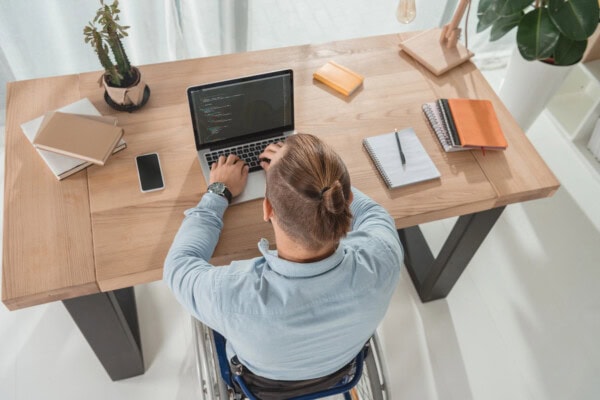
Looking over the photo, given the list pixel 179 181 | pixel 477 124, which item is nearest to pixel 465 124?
pixel 477 124

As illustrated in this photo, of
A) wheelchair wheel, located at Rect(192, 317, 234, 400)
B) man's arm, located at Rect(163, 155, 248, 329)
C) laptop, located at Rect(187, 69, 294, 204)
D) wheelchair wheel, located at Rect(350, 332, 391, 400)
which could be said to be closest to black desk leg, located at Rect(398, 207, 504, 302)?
wheelchair wheel, located at Rect(350, 332, 391, 400)

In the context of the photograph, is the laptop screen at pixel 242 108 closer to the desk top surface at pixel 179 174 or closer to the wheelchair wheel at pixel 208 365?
the desk top surface at pixel 179 174

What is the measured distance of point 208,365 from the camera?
1.37m

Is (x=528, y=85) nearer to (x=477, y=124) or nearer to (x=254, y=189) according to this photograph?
(x=477, y=124)

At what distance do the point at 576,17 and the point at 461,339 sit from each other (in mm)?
1270

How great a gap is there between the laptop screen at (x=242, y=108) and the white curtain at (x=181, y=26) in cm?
104

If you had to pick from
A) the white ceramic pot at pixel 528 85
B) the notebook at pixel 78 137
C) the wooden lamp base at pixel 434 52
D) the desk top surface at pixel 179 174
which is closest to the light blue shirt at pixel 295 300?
the desk top surface at pixel 179 174

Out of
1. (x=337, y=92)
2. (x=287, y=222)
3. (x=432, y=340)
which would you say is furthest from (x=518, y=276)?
(x=287, y=222)

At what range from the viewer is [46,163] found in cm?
155

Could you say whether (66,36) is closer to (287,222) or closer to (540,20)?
(287,222)

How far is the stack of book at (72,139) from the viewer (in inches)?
59.6

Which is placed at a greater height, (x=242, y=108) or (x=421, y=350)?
(x=242, y=108)

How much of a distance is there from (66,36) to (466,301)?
2.08 metres

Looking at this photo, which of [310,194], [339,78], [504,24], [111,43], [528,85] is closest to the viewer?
[310,194]
